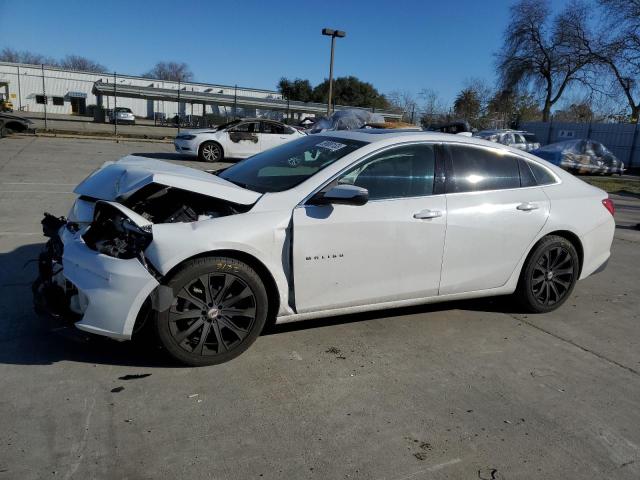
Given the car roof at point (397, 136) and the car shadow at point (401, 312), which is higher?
the car roof at point (397, 136)

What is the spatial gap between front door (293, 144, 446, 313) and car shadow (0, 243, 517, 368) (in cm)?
58

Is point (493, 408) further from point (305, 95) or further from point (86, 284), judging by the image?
point (305, 95)

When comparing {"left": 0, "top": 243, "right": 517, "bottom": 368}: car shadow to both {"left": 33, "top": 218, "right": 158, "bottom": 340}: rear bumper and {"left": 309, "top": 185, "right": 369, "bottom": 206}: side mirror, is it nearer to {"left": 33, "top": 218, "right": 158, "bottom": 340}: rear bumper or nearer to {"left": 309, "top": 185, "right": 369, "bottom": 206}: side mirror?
{"left": 33, "top": 218, "right": 158, "bottom": 340}: rear bumper

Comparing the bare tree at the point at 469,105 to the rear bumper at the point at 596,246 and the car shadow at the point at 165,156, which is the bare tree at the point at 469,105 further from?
the rear bumper at the point at 596,246

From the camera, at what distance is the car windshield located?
3918 millimetres

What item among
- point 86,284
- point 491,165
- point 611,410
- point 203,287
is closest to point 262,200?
point 203,287

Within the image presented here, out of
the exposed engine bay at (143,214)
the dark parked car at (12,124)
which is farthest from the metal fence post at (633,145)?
the exposed engine bay at (143,214)

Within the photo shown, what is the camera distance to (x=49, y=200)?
8.64m

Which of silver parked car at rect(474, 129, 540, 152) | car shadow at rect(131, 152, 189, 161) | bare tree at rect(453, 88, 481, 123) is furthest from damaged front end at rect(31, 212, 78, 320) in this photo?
bare tree at rect(453, 88, 481, 123)

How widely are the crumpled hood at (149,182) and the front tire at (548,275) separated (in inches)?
101

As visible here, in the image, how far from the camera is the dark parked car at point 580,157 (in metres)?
20.1

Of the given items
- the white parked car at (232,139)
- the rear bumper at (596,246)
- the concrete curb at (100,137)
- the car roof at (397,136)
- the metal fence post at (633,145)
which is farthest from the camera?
the metal fence post at (633,145)

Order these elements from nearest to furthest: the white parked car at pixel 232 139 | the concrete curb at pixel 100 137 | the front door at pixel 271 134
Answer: the white parked car at pixel 232 139
the front door at pixel 271 134
the concrete curb at pixel 100 137

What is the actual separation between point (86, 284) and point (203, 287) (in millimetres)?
703
